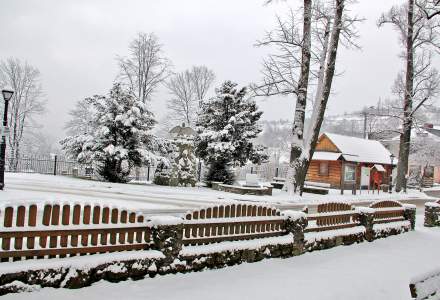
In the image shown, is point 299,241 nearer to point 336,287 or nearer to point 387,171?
point 336,287

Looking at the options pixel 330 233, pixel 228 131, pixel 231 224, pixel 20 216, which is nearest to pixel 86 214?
pixel 20 216

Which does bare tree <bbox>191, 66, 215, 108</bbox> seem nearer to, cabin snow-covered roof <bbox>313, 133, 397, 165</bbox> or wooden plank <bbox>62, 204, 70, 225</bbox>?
cabin snow-covered roof <bbox>313, 133, 397, 165</bbox>

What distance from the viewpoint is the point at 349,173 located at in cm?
3638

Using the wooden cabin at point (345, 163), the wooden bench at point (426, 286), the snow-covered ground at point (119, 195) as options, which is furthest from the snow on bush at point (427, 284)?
the wooden cabin at point (345, 163)

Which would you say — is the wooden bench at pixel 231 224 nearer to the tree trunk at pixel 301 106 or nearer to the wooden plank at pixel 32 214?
the wooden plank at pixel 32 214

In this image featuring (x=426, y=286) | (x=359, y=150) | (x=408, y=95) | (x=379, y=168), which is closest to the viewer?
(x=426, y=286)

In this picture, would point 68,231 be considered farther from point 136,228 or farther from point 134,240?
point 134,240

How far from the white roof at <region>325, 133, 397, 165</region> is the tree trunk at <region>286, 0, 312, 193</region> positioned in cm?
1653

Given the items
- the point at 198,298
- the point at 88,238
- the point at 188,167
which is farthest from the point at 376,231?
the point at 188,167

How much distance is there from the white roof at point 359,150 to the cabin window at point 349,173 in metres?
1.00

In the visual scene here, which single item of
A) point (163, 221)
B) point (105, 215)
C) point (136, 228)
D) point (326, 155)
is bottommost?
point (136, 228)

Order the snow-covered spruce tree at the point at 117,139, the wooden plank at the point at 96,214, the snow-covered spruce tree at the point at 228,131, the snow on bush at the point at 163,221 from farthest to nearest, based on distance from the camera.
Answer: the snow-covered spruce tree at the point at 228,131 → the snow-covered spruce tree at the point at 117,139 → the snow on bush at the point at 163,221 → the wooden plank at the point at 96,214

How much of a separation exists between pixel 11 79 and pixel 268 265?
134 ft

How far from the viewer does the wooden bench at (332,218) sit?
898cm
